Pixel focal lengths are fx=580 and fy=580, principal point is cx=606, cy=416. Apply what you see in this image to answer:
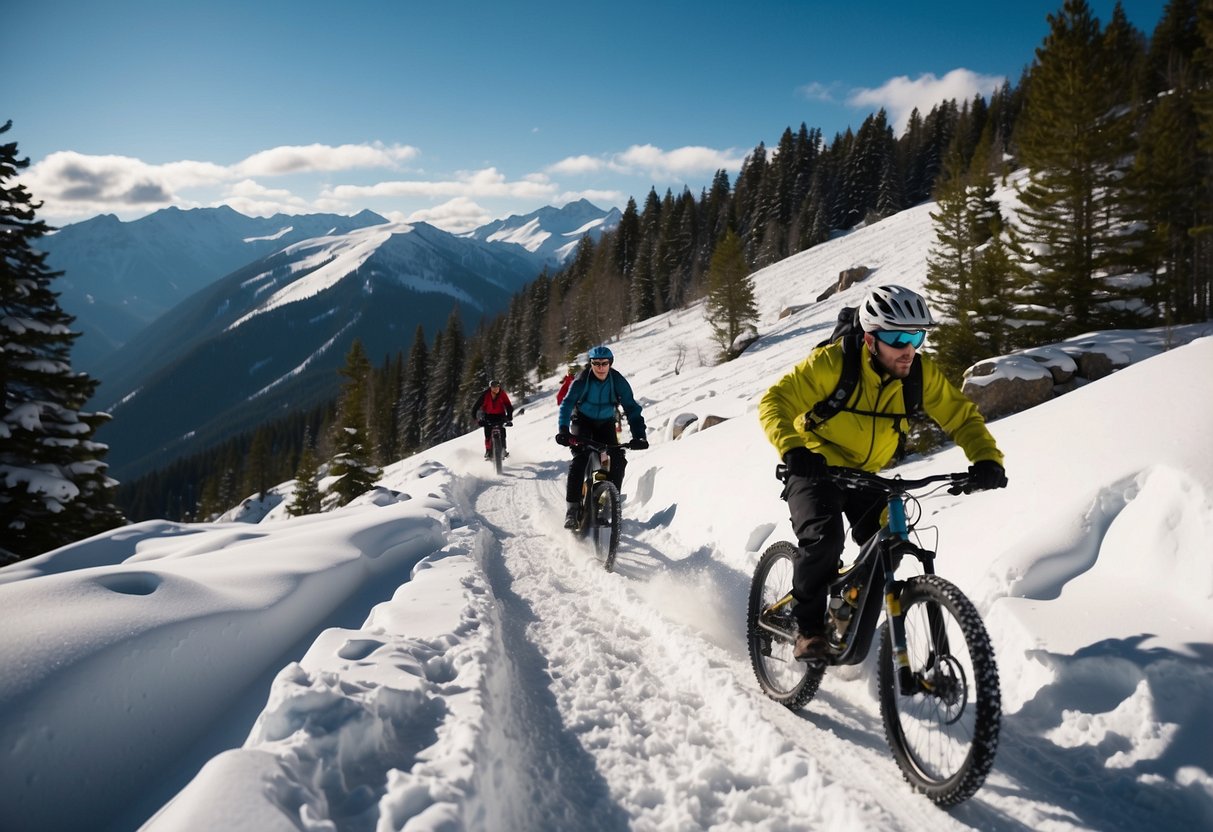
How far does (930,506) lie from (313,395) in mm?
193598

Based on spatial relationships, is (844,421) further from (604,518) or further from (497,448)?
(497,448)

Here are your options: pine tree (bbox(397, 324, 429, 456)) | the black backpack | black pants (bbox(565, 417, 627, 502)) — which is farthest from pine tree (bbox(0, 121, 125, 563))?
pine tree (bbox(397, 324, 429, 456))

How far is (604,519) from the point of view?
311 inches

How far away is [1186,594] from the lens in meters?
3.74

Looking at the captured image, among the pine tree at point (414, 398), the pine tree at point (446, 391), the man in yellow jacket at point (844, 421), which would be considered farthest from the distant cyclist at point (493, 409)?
the pine tree at point (414, 398)

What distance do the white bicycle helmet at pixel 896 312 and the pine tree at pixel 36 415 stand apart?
1696 cm

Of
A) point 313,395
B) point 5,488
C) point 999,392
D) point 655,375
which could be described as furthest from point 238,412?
point 999,392

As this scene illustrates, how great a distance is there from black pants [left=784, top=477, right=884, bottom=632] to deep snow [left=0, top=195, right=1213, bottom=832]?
2.49 feet

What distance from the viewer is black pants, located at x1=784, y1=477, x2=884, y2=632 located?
3832mm

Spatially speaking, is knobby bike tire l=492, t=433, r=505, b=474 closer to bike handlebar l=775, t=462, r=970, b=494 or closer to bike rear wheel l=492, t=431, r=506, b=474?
bike rear wheel l=492, t=431, r=506, b=474

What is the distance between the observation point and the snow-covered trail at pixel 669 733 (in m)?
3.01

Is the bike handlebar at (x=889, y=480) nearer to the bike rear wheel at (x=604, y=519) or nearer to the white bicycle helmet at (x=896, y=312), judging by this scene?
the white bicycle helmet at (x=896, y=312)

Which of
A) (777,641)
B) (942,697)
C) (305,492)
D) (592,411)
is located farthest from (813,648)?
(305,492)

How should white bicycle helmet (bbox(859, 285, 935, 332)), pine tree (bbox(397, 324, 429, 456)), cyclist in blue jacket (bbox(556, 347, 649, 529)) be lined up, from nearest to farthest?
white bicycle helmet (bbox(859, 285, 935, 332)) < cyclist in blue jacket (bbox(556, 347, 649, 529)) < pine tree (bbox(397, 324, 429, 456))
